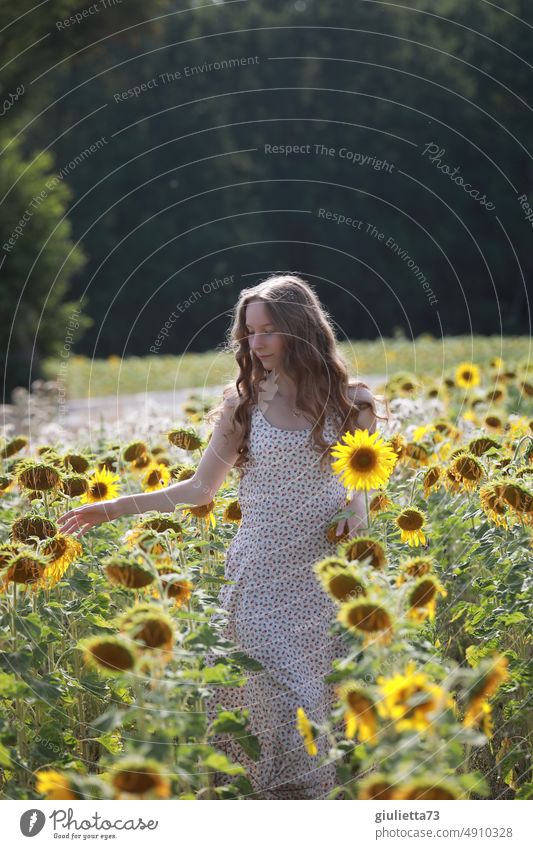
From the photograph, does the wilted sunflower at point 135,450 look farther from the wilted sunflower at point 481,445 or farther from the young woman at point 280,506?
the wilted sunflower at point 481,445

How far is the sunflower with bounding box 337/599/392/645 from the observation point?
2303 millimetres

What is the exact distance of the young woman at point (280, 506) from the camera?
3424mm

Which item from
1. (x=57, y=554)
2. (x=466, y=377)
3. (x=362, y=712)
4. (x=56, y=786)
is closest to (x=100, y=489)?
(x=57, y=554)

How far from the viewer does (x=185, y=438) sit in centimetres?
421

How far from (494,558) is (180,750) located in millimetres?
1557

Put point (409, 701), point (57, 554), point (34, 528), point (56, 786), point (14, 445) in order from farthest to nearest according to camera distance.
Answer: point (14, 445) → point (34, 528) → point (57, 554) → point (56, 786) → point (409, 701)

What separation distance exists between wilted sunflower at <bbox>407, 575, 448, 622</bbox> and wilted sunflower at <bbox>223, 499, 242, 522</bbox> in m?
1.55

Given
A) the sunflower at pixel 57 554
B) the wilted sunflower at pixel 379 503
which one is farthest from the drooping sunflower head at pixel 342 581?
the wilted sunflower at pixel 379 503

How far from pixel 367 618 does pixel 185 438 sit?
2002 millimetres

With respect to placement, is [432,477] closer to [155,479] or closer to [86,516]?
[155,479]

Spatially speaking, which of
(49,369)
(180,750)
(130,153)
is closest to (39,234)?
(49,369)

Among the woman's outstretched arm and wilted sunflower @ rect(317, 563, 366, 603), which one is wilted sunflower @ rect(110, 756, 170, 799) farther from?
the woman's outstretched arm

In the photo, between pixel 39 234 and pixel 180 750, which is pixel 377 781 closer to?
pixel 180 750

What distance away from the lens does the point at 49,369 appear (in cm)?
2052
